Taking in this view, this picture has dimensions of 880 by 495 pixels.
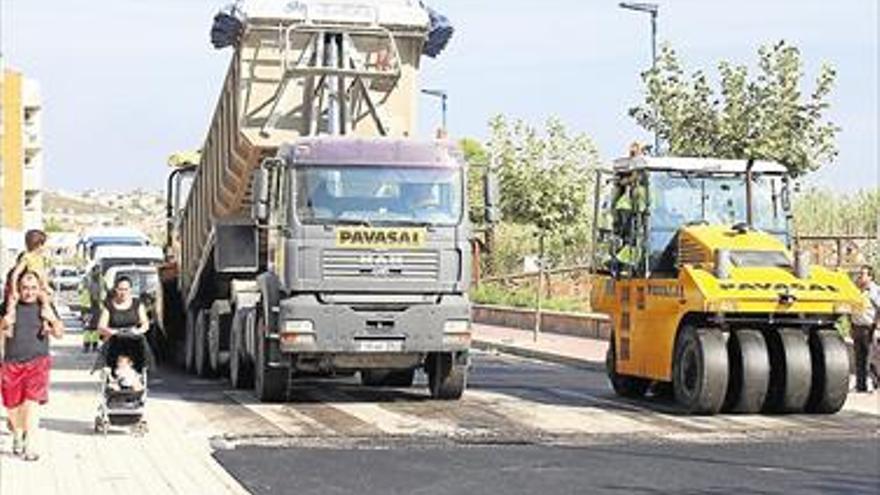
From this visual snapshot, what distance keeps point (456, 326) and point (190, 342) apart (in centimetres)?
787

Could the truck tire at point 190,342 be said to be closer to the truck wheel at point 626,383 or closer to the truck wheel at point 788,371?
the truck wheel at point 626,383

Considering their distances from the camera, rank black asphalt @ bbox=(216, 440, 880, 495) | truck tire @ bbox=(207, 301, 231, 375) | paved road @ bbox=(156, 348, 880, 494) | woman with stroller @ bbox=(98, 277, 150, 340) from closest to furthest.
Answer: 1. black asphalt @ bbox=(216, 440, 880, 495)
2. paved road @ bbox=(156, 348, 880, 494)
3. woman with stroller @ bbox=(98, 277, 150, 340)
4. truck tire @ bbox=(207, 301, 231, 375)

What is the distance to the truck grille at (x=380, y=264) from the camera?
56.1 ft

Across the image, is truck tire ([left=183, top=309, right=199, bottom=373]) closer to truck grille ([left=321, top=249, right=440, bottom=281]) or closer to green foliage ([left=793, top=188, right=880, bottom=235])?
truck grille ([left=321, top=249, right=440, bottom=281])

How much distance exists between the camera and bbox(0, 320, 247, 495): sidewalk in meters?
11.4

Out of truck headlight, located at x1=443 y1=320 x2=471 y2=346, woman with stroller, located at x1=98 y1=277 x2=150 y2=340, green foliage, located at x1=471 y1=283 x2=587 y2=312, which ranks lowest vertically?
green foliage, located at x1=471 y1=283 x2=587 y2=312

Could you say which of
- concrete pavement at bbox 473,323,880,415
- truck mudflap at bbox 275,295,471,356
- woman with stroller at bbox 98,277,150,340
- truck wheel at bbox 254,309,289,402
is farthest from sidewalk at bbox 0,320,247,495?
concrete pavement at bbox 473,323,880,415

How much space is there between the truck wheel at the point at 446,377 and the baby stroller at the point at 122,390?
15.3 feet

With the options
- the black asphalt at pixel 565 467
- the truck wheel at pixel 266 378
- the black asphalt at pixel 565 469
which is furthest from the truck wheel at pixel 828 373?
the truck wheel at pixel 266 378

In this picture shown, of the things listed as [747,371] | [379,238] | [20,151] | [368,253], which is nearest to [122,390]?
[368,253]

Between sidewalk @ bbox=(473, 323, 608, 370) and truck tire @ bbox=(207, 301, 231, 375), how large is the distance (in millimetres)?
6637

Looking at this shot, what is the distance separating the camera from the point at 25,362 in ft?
41.5

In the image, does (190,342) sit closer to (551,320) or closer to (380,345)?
(380,345)

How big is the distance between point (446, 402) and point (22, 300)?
688 cm
